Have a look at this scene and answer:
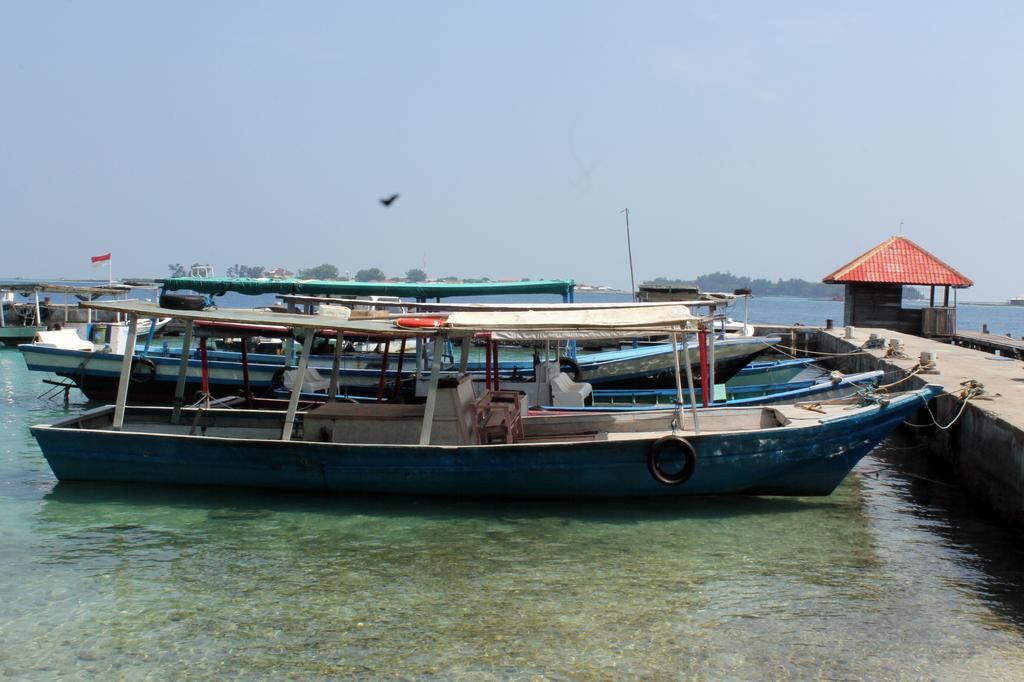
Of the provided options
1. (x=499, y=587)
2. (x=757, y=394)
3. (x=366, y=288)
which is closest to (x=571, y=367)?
(x=757, y=394)

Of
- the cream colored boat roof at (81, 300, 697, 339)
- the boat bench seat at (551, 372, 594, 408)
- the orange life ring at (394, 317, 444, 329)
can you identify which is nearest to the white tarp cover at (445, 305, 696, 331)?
the cream colored boat roof at (81, 300, 697, 339)

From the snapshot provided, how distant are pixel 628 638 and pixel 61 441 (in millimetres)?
7867

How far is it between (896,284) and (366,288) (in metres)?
20.0

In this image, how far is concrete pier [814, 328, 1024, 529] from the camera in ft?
33.6

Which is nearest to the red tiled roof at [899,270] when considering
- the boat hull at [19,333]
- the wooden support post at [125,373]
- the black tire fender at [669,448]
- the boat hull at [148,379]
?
the boat hull at [148,379]

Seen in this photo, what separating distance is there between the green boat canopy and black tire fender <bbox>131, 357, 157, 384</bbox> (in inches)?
68.5

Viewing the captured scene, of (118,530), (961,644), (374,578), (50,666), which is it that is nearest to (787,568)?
(961,644)

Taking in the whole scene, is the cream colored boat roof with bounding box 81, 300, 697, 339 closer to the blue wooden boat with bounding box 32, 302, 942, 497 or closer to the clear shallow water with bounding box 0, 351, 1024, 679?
the blue wooden boat with bounding box 32, 302, 942, 497

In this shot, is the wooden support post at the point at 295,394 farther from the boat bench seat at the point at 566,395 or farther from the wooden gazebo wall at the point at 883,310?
the wooden gazebo wall at the point at 883,310

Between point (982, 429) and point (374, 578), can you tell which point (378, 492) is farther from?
point (982, 429)

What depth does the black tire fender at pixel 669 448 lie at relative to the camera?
400 inches

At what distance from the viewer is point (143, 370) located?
18766 millimetres

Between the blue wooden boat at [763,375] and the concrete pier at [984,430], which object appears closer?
the concrete pier at [984,430]

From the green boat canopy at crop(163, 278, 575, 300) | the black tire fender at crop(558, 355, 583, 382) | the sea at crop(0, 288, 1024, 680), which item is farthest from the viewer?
the green boat canopy at crop(163, 278, 575, 300)
